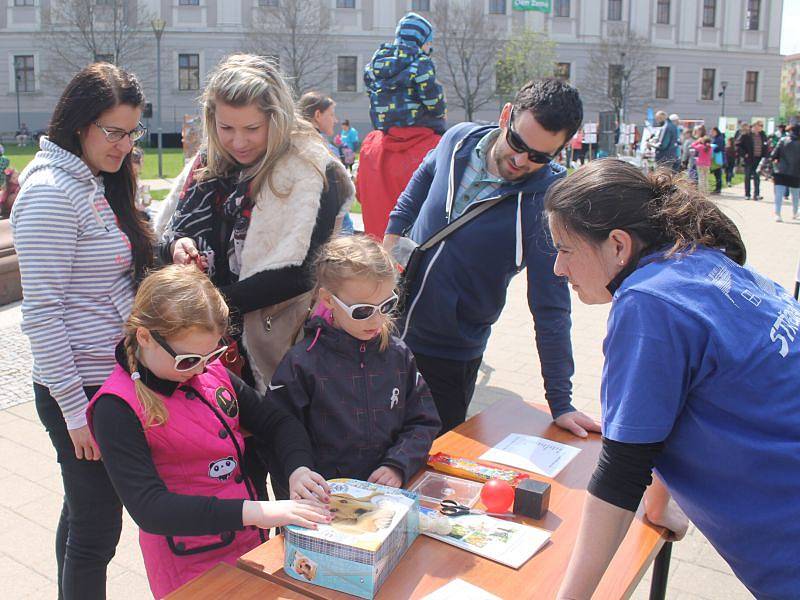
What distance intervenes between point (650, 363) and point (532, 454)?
1077 mm

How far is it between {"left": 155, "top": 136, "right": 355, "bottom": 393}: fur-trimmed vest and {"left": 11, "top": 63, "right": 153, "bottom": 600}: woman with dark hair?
1.23ft

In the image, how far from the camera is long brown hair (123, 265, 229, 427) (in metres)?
1.79

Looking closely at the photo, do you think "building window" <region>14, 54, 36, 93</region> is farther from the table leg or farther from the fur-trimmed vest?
the table leg

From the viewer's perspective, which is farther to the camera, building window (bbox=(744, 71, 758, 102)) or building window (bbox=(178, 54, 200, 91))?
building window (bbox=(744, 71, 758, 102))

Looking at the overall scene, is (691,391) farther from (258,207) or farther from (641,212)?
(258,207)

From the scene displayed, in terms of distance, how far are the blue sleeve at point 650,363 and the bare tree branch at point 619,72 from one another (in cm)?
3883

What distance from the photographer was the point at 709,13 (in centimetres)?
4103

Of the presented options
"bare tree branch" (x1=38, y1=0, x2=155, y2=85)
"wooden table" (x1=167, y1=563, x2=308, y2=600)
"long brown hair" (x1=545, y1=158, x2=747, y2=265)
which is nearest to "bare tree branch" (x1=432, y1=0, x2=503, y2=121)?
"bare tree branch" (x1=38, y1=0, x2=155, y2=85)

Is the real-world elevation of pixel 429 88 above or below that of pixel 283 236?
above

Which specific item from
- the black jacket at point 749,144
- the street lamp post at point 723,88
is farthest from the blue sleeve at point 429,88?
the street lamp post at point 723,88

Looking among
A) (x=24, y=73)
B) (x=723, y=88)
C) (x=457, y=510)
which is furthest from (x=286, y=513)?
(x=723, y=88)

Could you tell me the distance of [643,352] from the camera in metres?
1.26

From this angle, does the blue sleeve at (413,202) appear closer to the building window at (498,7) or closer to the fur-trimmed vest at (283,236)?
the fur-trimmed vest at (283,236)

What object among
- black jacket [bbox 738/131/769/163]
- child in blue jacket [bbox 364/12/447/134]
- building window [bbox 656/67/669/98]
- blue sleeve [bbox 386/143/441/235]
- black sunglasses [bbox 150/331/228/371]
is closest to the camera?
black sunglasses [bbox 150/331/228/371]
